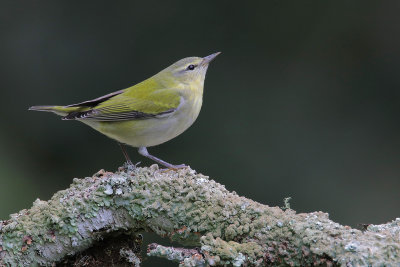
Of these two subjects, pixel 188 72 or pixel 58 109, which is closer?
pixel 58 109

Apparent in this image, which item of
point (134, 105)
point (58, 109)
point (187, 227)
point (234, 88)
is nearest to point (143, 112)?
point (134, 105)

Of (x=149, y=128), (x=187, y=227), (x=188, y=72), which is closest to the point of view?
(x=187, y=227)

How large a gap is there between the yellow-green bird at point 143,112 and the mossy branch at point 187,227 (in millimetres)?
1126

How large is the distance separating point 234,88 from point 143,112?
2.28 m

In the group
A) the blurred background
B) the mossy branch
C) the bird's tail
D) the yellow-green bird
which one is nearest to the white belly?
the yellow-green bird

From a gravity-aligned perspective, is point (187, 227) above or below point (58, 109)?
below

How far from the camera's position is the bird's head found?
15.9 feet

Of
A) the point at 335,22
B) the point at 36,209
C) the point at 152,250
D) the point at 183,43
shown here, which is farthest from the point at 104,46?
the point at 152,250

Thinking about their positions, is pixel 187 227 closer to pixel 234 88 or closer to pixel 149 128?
pixel 149 128

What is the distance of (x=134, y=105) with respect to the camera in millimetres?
4500

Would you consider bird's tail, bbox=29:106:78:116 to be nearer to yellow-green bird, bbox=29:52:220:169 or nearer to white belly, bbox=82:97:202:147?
yellow-green bird, bbox=29:52:220:169

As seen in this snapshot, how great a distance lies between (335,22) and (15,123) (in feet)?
13.1

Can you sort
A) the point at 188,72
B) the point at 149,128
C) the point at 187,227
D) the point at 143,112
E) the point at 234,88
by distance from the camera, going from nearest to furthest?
the point at 187,227 < the point at 149,128 < the point at 143,112 < the point at 188,72 < the point at 234,88

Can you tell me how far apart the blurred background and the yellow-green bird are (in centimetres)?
166
